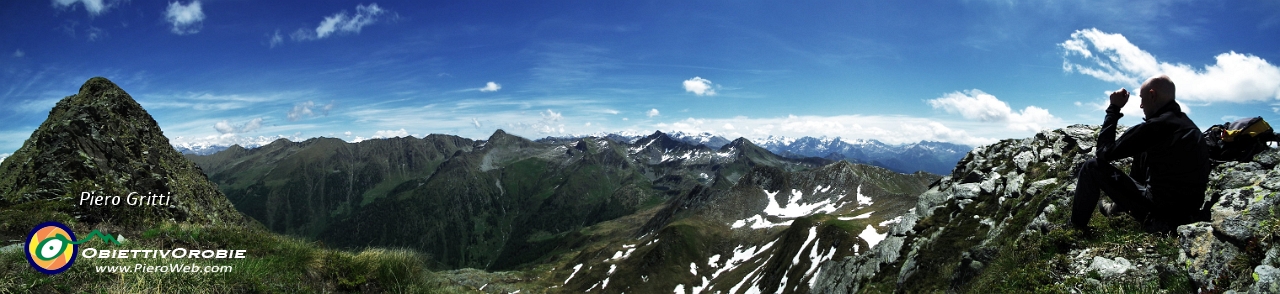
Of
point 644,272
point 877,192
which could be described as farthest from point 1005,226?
point 877,192

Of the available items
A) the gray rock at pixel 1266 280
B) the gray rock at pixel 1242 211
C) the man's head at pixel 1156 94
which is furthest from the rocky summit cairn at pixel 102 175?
the man's head at pixel 1156 94

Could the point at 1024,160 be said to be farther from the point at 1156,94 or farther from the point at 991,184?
the point at 1156,94

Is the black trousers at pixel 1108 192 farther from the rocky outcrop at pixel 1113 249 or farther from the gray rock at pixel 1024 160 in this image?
the gray rock at pixel 1024 160

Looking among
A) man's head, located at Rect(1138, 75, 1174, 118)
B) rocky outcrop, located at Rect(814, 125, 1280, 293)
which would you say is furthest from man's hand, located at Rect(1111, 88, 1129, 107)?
rocky outcrop, located at Rect(814, 125, 1280, 293)

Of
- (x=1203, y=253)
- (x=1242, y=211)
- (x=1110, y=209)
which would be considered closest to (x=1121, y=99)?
(x=1110, y=209)

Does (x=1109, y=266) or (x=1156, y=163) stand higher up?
(x=1156, y=163)

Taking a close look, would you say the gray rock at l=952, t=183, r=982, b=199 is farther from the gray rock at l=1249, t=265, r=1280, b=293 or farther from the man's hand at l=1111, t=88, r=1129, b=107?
the gray rock at l=1249, t=265, r=1280, b=293
